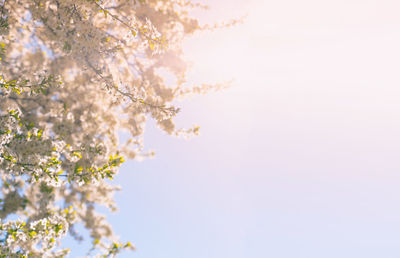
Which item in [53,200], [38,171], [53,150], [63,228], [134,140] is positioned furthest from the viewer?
[134,140]

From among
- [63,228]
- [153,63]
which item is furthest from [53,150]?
[153,63]

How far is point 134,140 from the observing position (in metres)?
9.83

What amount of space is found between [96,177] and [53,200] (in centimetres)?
308

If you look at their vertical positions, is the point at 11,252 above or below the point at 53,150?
below

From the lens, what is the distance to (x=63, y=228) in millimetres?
5832

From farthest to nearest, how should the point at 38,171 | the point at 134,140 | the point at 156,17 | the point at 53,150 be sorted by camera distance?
1. the point at 134,140
2. the point at 156,17
3. the point at 53,150
4. the point at 38,171

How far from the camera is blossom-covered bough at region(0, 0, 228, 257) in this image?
4.95 metres

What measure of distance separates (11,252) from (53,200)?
2.60 meters

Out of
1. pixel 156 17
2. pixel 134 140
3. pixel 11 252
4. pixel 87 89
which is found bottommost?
pixel 11 252

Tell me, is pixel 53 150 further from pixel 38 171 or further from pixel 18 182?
pixel 18 182

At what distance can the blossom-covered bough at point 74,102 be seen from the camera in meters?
4.95

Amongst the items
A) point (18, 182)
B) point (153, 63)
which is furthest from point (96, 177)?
point (153, 63)

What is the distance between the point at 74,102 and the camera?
9141 mm

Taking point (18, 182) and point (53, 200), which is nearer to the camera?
point (53, 200)
